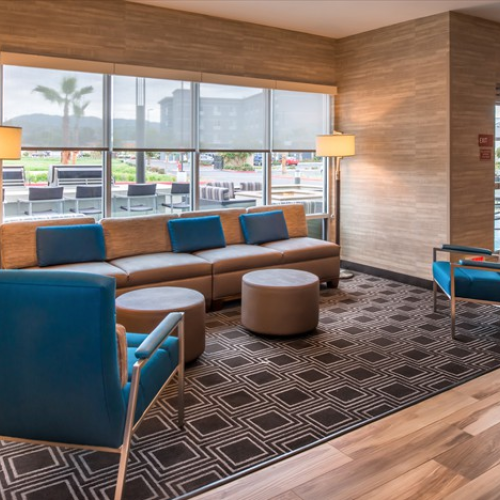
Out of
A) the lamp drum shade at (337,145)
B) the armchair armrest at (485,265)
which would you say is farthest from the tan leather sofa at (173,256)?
the armchair armrest at (485,265)

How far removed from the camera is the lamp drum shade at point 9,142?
14.3ft

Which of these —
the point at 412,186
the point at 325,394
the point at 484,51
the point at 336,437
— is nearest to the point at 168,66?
the point at 412,186

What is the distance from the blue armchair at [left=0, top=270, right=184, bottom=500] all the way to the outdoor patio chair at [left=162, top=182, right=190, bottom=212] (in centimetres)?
403

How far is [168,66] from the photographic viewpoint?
570 centimetres

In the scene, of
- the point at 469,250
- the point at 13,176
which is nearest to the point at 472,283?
the point at 469,250

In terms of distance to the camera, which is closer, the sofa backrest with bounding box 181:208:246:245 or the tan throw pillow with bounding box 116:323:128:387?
the tan throw pillow with bounding box 116:323:128:387

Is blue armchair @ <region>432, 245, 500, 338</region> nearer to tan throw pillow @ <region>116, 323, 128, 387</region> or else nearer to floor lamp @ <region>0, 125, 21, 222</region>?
tan throw pillow @ <region>116, 323, 128, 387</region>

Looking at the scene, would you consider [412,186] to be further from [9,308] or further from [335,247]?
[9,308]

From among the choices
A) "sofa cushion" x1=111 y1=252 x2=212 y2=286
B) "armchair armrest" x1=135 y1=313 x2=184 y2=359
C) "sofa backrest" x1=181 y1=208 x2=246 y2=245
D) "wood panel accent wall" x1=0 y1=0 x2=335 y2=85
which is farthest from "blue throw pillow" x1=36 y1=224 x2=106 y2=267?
"armchair armrest" x1=135 y1=313 x2=184 y2=359

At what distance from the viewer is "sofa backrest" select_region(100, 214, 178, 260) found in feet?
17.1

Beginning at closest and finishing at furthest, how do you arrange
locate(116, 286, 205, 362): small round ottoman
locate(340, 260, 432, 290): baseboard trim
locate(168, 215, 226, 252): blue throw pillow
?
locate(116, 286, 205, 362): small round ottoman, locate(168, 215, 226, 252): blue throw pillow, locate(340, 260, 432, 290): baseboard trim

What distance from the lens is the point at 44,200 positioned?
5.32 meters

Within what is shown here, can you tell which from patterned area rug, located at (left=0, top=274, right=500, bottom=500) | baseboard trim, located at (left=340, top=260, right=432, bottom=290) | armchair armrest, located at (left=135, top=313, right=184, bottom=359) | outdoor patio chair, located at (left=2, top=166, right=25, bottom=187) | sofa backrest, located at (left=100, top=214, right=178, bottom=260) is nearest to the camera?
armchair armrest, located at (left=135, top=313, right=184, bottom=359)

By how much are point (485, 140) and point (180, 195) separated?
11.6 feet
